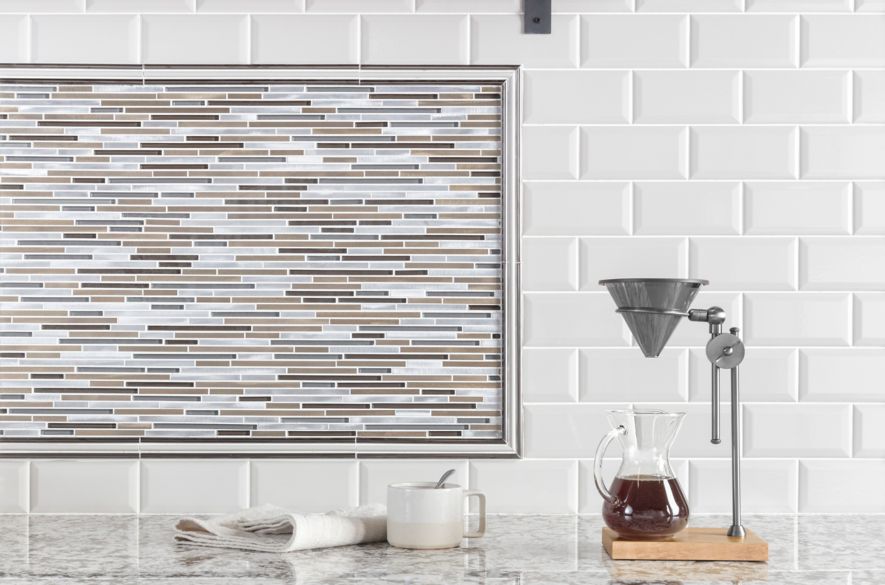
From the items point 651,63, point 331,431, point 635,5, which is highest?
point 635,5


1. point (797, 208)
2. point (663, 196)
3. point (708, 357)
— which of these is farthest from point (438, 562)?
point (797, 208)

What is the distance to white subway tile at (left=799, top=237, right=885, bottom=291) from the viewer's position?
1580 millimetres

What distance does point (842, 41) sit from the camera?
1590 millimetres

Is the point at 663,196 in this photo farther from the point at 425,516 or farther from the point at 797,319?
the point at 425,516

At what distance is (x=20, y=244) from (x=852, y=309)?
58.9 inches

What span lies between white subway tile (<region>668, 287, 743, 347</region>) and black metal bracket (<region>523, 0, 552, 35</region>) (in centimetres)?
55

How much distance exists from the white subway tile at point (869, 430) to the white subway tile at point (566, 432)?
1.39 ft

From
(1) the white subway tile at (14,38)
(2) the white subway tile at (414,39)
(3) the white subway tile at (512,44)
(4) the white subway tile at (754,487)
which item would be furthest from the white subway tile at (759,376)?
(1) the white subway tile at (14,38)

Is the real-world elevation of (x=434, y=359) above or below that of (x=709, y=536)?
above

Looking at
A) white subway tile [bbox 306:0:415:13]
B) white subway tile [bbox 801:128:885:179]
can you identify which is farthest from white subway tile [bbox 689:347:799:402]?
white subway tile [bbox 306:0:415:13]

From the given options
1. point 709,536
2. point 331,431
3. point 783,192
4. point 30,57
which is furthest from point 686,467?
point 30,57

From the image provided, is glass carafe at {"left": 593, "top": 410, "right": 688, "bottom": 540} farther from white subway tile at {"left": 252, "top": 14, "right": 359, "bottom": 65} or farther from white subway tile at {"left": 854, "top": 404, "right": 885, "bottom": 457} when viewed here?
white subway tile at {"left": 252, "top": 14, "right": 359, "bottom": 65}

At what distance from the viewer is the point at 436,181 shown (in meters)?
1.59

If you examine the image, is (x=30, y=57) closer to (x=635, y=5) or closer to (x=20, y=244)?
(x=20, y=244)
